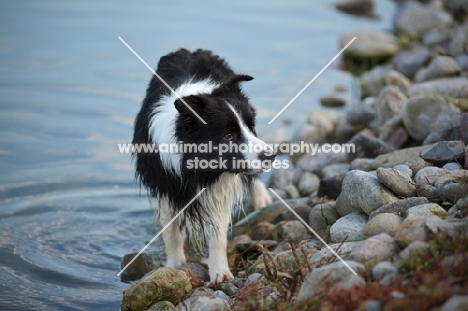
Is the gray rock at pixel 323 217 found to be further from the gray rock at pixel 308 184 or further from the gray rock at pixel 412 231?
the gray rock at pixel 412 231

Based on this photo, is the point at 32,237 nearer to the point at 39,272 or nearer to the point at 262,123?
the point at 39,272

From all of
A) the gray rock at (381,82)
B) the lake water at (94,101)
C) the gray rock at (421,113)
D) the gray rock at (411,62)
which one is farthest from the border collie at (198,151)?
the gray rock at (411,62)

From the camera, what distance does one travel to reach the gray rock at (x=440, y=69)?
9.38 m

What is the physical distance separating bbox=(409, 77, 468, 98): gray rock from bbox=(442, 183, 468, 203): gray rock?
9.38ft

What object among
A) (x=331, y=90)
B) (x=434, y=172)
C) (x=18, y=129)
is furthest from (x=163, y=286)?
(x=331, y=90)

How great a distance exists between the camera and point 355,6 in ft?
49.5

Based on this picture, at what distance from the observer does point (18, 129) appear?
881 cm

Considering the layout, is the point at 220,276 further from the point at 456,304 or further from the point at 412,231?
the point at 456,304

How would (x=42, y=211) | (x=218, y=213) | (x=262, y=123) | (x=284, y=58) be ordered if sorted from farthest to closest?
(x=284, y=58) < (x=262, y=123) < (x=42, y=211) < (x=218, y=213)

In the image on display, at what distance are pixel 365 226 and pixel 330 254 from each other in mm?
344

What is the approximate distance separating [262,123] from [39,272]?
14.4ft

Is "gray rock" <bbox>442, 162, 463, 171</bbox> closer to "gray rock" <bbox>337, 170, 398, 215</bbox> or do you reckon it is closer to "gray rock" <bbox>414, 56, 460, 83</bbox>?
"gray rock" <bbox>337, 170, 398, 215</bbox>

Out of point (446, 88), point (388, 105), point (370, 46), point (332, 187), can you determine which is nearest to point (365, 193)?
point (332, 187)

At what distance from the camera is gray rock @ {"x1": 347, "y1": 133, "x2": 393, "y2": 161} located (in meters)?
7.14
